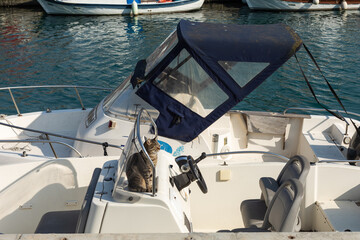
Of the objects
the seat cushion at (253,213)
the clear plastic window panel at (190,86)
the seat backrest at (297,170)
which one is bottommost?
the seat cushion at (253,213)

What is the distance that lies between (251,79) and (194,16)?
19.2m

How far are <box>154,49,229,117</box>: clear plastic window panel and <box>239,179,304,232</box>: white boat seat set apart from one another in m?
2.10

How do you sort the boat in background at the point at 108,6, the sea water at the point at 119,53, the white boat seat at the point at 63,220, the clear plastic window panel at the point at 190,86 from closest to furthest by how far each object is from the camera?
the white boat seat at the point at 63,220
the clear plastic window panel at the point at 190,86
the sea water at the point at 119,53
the boat in background at the point at 108,6

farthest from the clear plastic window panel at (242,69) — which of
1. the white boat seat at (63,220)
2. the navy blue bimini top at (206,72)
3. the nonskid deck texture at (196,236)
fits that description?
the nonskid deck texture at (196,236)

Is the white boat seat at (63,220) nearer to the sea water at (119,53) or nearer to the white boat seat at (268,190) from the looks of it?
the white boat seat at (268,190)

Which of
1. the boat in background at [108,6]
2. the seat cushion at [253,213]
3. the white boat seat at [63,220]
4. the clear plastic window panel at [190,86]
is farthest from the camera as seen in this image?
the boat in background at [108,6]

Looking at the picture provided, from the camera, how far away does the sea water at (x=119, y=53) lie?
13.2m

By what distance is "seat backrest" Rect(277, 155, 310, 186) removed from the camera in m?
4.20

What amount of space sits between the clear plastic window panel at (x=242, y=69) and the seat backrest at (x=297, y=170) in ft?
5.24

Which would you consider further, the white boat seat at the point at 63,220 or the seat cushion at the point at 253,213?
the seat cushion at the point at 253,213

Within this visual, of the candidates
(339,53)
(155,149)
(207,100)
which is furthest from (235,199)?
(339,53)

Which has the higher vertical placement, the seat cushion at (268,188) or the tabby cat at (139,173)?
the tabby cat at (139,173)

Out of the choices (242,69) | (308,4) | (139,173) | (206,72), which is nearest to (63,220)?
(139,173)

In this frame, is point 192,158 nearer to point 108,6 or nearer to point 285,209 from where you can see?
point 285,209
